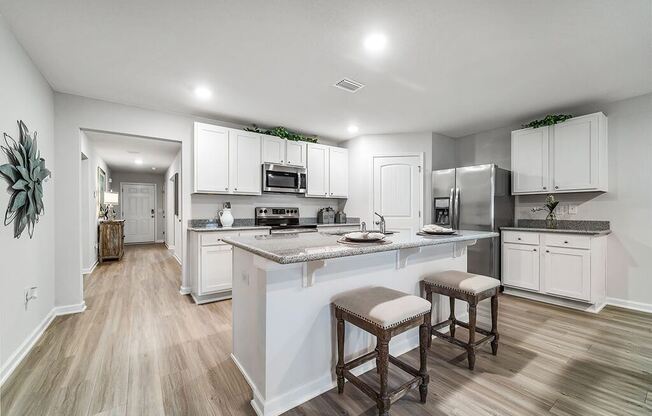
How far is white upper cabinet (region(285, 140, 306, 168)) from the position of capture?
4.45 metres

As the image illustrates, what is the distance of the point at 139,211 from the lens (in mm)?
8812

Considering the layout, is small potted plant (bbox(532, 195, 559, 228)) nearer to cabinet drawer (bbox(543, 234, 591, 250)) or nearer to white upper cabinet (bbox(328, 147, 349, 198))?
cabinet drawer (bbox(543, 234, 591, 250))

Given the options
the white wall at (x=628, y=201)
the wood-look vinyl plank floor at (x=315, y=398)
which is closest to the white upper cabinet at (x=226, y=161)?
the wood-look vinyl plank floor at (x=315, y=398)

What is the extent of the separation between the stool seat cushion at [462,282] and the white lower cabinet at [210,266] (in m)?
2.40

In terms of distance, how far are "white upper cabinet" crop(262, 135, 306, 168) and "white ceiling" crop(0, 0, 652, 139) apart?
28.2 inches

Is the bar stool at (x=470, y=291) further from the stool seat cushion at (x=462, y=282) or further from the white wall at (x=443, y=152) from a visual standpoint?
the white wall at (x=443, y=152)

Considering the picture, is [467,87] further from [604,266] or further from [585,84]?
[604,266]

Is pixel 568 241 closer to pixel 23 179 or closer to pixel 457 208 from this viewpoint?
→ pixel 457 208

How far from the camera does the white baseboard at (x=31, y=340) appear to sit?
1.92 metres

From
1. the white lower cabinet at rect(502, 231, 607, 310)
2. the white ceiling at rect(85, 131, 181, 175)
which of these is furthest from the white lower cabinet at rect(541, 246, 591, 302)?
the white ceiling at rect(85, 131, 181, 175)

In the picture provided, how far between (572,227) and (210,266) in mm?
4814

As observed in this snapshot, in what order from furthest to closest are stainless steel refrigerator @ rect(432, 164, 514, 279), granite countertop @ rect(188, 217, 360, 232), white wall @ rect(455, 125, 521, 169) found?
white wall @ rect(455, 125, 521, 169)
stainless steel refrigerator @ rect(432, 164, 514, 279)
granite countertop @ rect(188, 217, 360, 232)

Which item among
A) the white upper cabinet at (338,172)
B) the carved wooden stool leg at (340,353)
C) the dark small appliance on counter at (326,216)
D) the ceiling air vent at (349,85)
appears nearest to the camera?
the carved wooden stool leg at (340,353)

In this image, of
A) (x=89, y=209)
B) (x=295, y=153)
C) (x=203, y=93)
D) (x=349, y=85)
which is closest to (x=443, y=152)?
(x=295, y=153)
